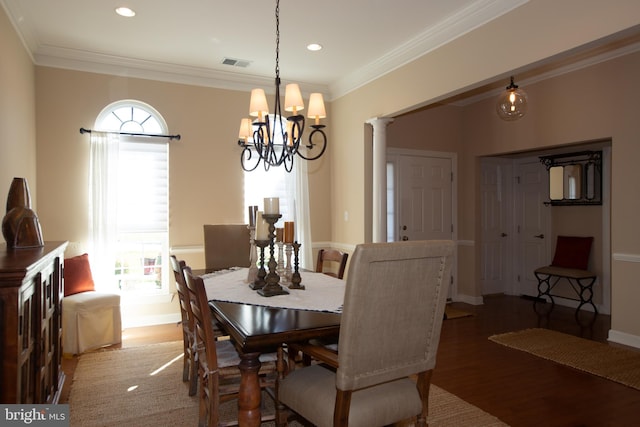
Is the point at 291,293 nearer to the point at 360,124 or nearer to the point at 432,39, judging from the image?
the point at 432,39

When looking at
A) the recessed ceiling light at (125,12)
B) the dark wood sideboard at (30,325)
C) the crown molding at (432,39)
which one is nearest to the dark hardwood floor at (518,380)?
the dark wood sideboard at (30,325)

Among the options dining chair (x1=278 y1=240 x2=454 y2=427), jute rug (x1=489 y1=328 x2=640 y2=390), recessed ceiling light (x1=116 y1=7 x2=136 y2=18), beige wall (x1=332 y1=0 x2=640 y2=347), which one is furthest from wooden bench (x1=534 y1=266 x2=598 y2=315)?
recessed ceiling light (x1=116 y1=7 x2=136 y2=18)

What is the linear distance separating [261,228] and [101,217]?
8.72 feet

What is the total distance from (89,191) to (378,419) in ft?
12.7

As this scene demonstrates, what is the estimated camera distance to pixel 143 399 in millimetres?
2805

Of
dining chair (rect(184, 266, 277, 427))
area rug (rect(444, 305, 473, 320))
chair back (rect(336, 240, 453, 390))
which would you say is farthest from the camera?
area rug (rect(444, 305, 473, 320))

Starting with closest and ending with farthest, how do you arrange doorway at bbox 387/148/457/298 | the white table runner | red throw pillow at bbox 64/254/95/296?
the white table runner → red throw pillow at bbox 64/254/95/296 → doorway at bbox 387/148/457/298

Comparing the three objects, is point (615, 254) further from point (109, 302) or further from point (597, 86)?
point (109, 302)

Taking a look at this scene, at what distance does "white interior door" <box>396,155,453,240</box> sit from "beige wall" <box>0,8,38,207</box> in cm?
414

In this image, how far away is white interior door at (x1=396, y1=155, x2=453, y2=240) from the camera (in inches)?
219

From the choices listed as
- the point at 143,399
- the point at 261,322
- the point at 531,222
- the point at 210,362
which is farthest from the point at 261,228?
the point at 531,222

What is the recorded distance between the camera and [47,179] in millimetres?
4234

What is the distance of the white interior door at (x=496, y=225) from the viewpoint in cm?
636

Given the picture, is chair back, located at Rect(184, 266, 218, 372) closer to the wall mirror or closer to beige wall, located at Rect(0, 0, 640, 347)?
beige wall, located at Rect(0, 0, 640, 347)
